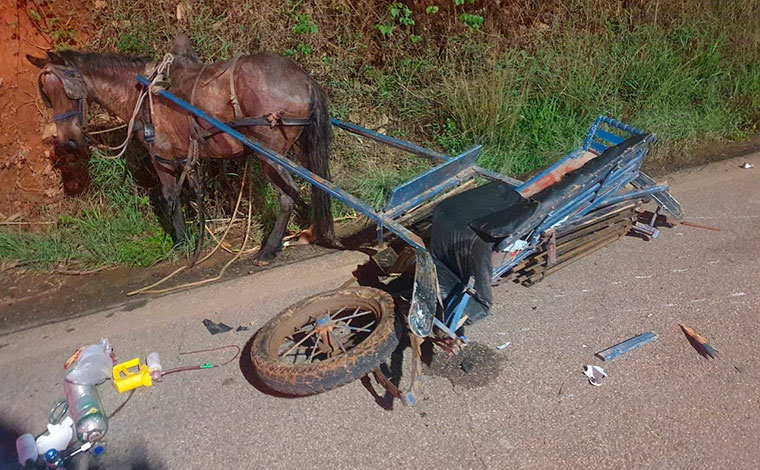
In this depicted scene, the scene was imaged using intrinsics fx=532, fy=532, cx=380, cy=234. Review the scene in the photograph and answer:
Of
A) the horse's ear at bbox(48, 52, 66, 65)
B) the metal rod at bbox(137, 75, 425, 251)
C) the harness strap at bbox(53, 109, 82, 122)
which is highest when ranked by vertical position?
the horse's ear at bbox(48, 52, 66, 65)

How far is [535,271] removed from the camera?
13.3 feet

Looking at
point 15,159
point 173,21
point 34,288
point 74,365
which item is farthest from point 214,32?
point 74,365

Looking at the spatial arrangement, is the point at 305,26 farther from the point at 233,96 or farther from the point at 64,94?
the point at 64,94

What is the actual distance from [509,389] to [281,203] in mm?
2593

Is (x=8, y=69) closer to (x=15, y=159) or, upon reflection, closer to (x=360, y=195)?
(x=15, y=159)

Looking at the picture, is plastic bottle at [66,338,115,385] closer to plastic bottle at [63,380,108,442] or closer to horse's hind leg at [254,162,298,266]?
plastic bottle at [63,380,108,442]

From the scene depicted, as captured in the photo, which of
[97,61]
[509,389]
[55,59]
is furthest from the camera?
[97,61]

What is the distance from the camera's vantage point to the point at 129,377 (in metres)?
3.50

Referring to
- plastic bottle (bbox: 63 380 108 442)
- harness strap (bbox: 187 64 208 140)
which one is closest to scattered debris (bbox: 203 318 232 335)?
plastic bottle (bbox: 63 380 108 442)

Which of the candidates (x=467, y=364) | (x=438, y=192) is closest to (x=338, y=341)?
(x=467, y=364)

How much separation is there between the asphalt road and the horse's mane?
2018 mm

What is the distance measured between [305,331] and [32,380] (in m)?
1.95

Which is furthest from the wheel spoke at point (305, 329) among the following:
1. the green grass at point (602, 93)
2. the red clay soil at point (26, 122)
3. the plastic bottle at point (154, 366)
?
the red clay soil at point (26, 122)

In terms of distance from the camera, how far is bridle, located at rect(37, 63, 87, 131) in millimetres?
4301
